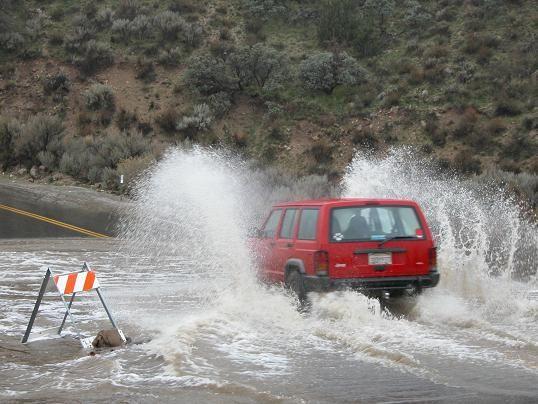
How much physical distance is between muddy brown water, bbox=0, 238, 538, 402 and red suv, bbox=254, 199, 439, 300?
348 millimetres

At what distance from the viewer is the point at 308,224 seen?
38.6 ft

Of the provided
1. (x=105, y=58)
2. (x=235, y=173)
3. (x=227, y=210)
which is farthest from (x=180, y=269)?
(x=105, y=58)

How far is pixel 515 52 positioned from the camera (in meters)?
40.9

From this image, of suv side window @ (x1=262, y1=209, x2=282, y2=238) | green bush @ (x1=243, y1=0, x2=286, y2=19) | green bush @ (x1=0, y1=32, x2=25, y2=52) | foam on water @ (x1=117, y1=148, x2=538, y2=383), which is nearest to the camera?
foam on water @ (x1=117, y1=148, x2=538, y2=383)

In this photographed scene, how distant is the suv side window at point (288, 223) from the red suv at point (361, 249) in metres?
0.21

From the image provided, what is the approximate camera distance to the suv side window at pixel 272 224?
42.4ft

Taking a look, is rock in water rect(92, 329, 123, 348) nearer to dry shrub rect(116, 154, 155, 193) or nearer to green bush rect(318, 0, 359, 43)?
dry shrub rect(116, 154, 155, 193)

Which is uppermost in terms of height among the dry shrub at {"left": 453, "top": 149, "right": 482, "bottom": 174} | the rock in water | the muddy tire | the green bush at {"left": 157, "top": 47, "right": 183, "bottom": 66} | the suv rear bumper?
the green bush at {"left": 157, "top": 47, "right": 183, "bottom": 66}

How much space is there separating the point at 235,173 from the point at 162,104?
42.7ft

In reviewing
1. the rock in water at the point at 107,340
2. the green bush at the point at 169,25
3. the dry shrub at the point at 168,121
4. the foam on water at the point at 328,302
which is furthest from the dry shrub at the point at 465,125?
the rock in water at the point at 107,340

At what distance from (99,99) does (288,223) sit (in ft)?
109

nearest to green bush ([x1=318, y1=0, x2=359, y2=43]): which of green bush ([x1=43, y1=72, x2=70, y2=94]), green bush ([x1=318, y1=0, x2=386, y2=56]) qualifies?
green bush ([x1=318, y1=0, x2=386, y2=56])

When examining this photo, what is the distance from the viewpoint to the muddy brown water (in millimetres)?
7496

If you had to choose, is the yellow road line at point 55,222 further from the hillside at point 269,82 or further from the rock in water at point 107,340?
the rock in water at point 107,340
